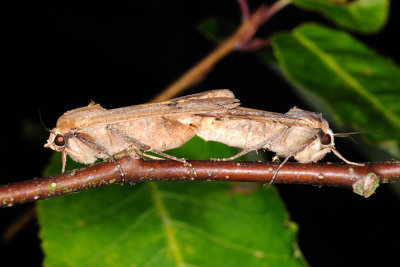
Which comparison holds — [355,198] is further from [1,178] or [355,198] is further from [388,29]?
[1,178]

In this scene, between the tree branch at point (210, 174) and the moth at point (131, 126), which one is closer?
the tree branch at point (210, 174)

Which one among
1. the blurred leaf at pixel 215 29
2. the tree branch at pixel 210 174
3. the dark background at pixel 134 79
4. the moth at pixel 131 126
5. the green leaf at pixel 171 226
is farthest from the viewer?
the dark background at pixel 134 79

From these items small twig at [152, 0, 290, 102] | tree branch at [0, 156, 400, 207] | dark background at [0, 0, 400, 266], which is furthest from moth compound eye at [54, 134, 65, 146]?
dark background at [0, 0, 400, 266]

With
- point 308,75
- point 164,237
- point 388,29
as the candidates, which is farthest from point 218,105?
point 388,29

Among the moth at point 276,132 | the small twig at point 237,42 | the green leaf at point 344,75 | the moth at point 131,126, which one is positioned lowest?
the moth at point 276,132

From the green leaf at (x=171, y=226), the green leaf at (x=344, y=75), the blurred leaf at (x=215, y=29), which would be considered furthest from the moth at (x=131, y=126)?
the blurred leaf at (x=215, y=29)

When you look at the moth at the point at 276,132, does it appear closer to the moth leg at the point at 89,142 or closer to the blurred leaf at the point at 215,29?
the moth leg at the point at 89,142
